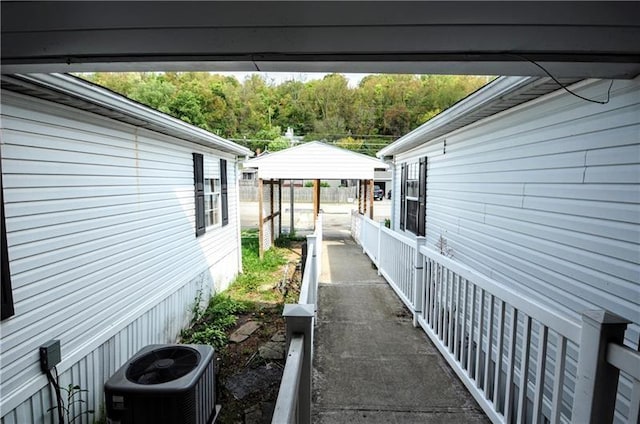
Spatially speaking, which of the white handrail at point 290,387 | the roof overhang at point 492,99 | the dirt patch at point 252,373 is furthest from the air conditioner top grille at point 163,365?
the roof overhang at point 492,99

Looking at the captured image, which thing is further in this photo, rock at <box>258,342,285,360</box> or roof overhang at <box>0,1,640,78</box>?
rock at <box>258,342,285,360</box>

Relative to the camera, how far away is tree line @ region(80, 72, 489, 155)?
30.5 meters

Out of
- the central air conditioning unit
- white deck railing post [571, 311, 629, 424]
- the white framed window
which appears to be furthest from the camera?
the white framed window

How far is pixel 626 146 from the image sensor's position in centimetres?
238

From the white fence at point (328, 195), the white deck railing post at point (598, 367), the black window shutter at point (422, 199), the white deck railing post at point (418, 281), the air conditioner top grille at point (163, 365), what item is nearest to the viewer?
the white deck railing post at point (598, 367)

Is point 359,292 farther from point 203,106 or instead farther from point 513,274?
point 203,106

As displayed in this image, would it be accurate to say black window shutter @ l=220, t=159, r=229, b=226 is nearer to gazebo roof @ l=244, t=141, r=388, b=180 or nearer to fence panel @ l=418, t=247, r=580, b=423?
gazebo roof @ l=244, t=141, r=388, b=180

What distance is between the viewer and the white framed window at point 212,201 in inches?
309

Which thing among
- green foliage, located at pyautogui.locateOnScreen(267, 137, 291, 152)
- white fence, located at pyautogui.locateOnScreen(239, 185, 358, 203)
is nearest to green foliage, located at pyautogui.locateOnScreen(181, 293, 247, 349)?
green foliage, located at pyautogui.locateOnScreen(267, 137, 291, 152)

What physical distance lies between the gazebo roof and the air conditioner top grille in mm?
7845

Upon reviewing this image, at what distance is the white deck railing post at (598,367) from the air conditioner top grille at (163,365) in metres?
2.91

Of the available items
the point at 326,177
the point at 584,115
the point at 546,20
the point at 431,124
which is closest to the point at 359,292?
the point at 431,124

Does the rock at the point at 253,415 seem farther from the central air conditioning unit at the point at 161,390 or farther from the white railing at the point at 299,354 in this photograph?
the white railing at the point at 299,354

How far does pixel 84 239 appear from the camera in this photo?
376 centimetres
